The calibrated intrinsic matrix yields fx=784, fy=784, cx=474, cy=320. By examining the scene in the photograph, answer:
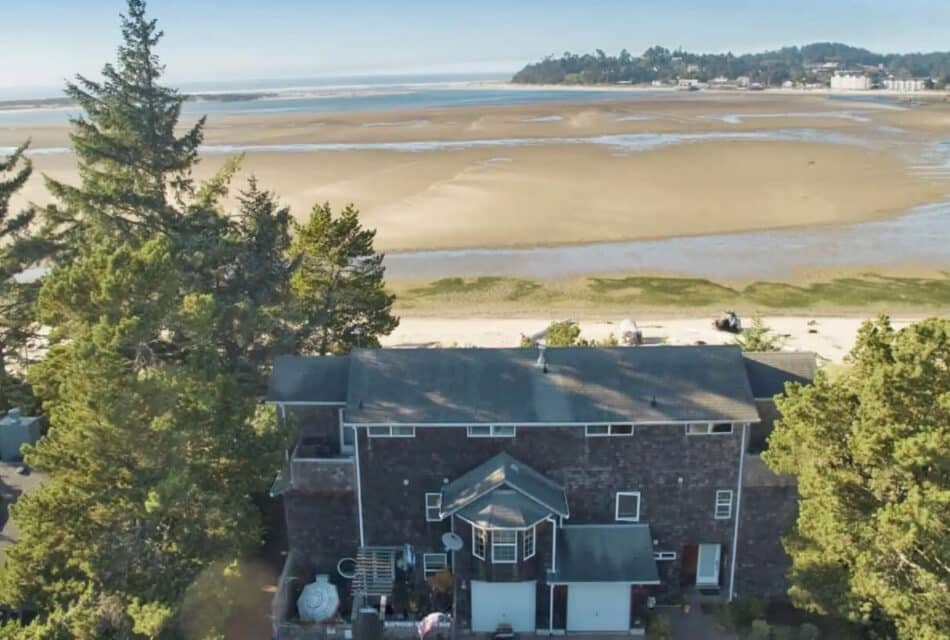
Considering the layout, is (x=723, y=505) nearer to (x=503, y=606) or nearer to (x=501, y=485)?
(x=501, y=485)

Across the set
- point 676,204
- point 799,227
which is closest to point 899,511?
point 799,227

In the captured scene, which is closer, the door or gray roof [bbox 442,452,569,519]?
gray roof [bbox 442,452,569,519]

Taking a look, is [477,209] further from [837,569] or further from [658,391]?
[837,569]

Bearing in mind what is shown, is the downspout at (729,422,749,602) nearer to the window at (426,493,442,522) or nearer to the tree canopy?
the window at (426,493,442,522)

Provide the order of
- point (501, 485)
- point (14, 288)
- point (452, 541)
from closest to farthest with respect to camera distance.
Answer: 1. point (501, 485)
2. point (452, 541)
3. point (14, 288)

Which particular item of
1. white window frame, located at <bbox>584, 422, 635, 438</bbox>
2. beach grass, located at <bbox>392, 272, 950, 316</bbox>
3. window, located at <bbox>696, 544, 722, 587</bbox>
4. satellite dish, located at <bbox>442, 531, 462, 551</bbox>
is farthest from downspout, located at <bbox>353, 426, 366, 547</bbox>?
beach grass, located at <bbox>392, 272, 950, 316</bbox>

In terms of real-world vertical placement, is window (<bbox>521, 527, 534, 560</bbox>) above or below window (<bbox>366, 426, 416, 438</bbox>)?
below

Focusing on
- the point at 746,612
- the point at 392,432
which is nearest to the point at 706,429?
the point at 746,612
